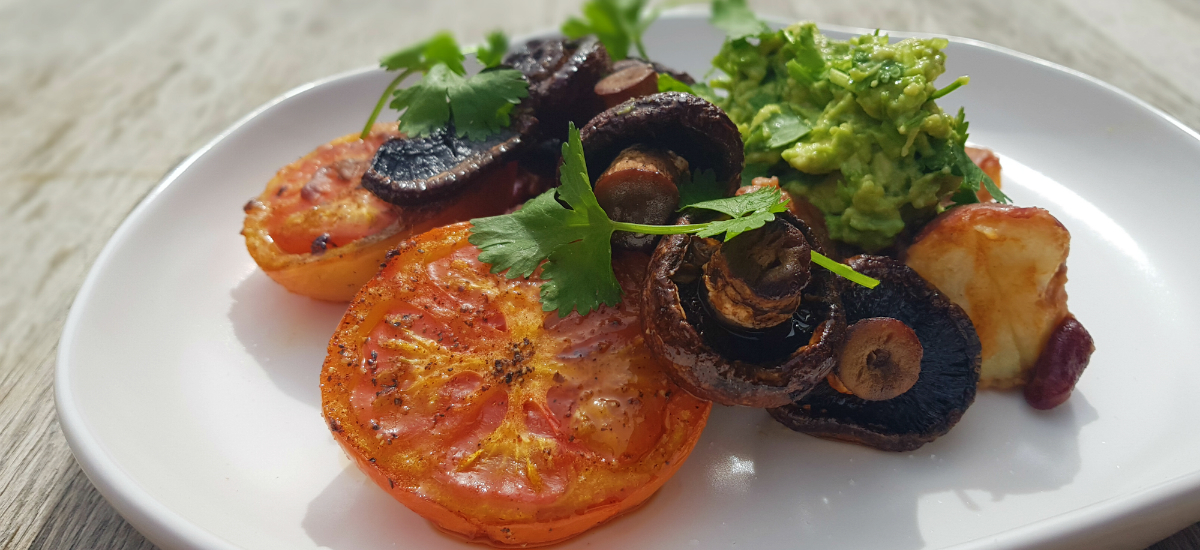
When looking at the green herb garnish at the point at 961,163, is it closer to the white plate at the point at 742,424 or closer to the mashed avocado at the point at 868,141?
the mashed avocado at the point at 868,141

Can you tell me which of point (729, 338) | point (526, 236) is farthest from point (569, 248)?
point (729, 338)

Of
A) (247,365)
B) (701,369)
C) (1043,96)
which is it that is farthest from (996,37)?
(247,365)

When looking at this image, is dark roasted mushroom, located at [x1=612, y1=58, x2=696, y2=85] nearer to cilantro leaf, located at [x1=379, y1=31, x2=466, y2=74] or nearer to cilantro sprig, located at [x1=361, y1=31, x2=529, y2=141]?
cilantro sprig, located at [x1=361, y1=31, x2=529, y2=141]

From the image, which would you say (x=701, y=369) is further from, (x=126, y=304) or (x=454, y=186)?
(x=126, y=304)

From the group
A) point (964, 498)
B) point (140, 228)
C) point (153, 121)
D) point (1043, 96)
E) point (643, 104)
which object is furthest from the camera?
Result: point (153, 121)

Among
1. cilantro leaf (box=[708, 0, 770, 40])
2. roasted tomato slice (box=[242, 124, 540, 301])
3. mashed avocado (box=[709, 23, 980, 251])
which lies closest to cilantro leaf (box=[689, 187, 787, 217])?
mashed avocado (box=[709, 23, 980, 251])

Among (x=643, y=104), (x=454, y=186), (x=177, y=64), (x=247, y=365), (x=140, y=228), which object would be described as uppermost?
(x=643, y=104)

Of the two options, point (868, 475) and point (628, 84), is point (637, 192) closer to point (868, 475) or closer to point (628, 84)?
point (628, 84)
